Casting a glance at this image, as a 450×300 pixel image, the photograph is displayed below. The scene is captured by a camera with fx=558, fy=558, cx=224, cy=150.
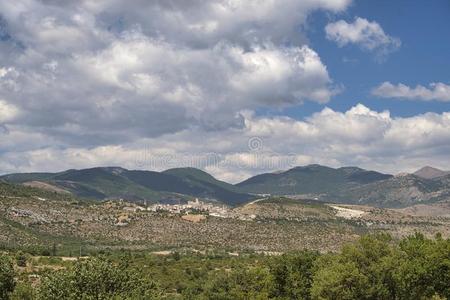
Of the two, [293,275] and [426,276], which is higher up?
[426,276]

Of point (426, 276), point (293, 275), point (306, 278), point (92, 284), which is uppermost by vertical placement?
point (92, 284)

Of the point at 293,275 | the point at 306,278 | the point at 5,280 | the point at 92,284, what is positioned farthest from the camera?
the point at 306,278

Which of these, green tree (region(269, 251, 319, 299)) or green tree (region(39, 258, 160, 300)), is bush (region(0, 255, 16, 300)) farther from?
green tree (region(269, 251, 319, 299))

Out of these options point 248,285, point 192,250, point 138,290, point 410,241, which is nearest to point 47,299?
point 138,290

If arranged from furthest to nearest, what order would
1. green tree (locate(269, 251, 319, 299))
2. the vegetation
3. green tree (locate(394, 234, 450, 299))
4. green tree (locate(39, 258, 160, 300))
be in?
green tree (locate(269, 251, 319, 299)) → green tree (locate(394, 234, 450, 299)) → the vegetation → green tree (locate(39, 258, 160, 300))

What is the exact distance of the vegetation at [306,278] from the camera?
62.6 m

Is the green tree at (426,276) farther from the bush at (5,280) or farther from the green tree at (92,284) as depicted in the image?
the bush at (5,280)

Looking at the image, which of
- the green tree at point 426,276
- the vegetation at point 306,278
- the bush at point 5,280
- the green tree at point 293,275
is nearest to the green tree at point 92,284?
the vegetation at point 306,278

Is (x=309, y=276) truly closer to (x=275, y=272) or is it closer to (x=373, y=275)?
(x=275, y=272)

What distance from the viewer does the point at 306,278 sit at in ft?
280

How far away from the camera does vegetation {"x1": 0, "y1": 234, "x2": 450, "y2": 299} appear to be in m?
62.6

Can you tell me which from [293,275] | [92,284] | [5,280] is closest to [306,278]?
[293,275]

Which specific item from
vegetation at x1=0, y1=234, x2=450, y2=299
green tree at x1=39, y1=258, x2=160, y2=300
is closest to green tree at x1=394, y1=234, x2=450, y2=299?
vegetation at x1=0, y1=234, x2=450, y2=299

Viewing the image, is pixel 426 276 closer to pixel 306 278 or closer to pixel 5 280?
pixel 306 278
